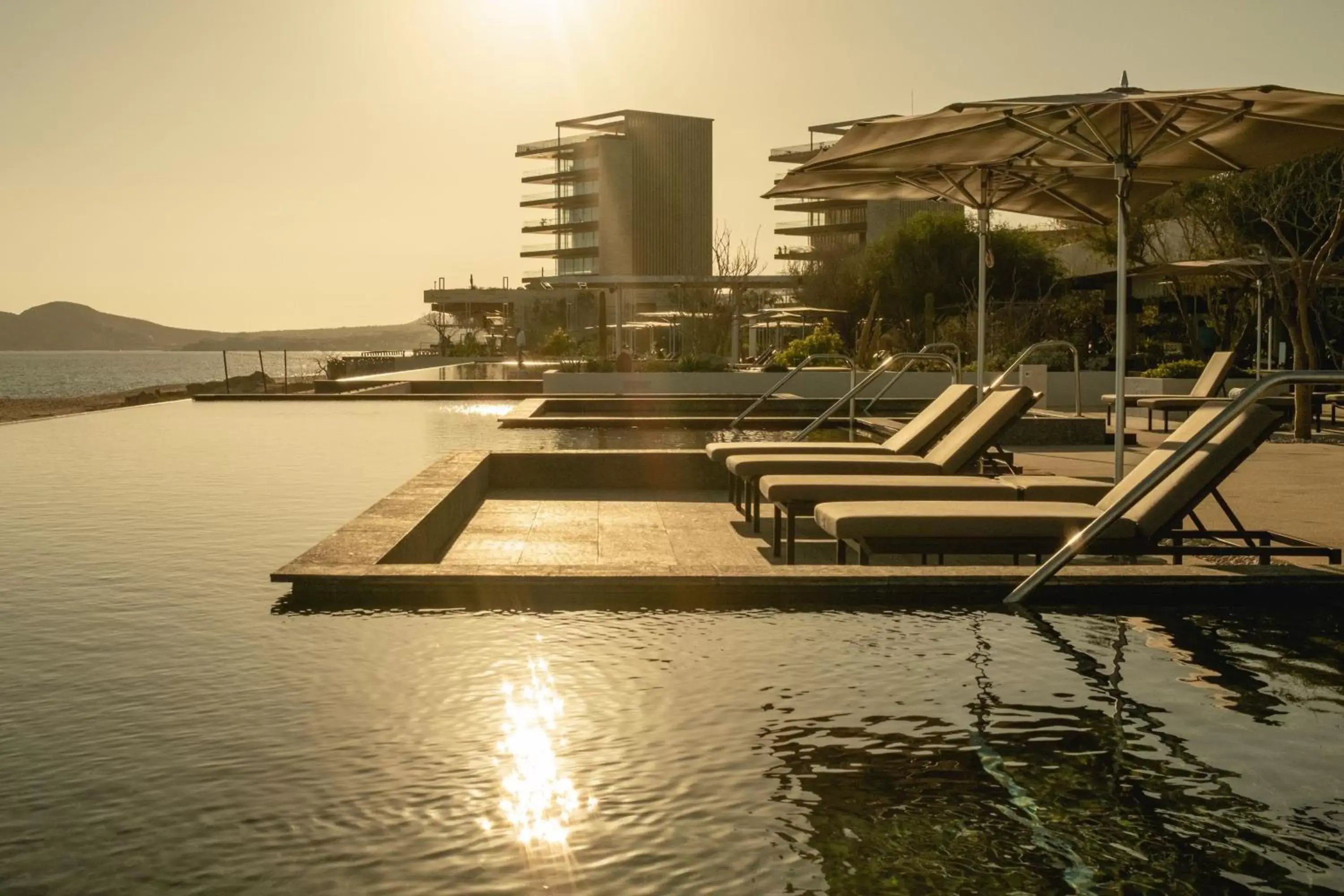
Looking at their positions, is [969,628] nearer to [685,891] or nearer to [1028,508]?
[1028,508]

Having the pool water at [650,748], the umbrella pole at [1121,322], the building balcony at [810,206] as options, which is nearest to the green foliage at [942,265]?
the building balcony at [810,206]

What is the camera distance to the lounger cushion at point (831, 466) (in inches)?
318

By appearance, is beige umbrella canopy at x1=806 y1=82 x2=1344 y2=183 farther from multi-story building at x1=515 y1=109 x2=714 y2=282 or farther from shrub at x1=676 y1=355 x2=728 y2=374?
multi-story building at x1=515 y1=109 x2=714 y2=282

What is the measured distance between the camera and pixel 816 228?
82875mm

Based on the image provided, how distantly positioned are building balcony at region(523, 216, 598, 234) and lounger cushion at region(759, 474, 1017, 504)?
81.2 m

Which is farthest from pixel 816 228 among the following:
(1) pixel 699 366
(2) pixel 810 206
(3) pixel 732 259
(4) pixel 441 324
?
(1) pixel 699 366

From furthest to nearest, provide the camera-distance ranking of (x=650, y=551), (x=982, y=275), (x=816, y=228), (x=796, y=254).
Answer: (x=816, y=228) < (x=796, y=254) < (x=982, y=275) < (x=650, y=551)

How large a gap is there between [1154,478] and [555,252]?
8484 cm

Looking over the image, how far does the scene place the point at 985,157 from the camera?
889 centimetres

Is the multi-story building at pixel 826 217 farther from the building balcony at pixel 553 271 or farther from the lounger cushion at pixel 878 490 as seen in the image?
the lounger cushion at pixel 878 490

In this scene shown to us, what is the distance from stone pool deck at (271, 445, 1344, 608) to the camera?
5.13m

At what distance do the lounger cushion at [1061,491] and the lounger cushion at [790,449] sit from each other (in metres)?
1.93

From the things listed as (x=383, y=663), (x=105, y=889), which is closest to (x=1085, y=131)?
(x=383, y=663)

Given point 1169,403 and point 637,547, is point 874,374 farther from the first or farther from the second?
point 1169,403
